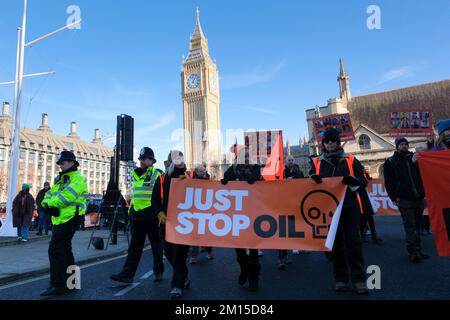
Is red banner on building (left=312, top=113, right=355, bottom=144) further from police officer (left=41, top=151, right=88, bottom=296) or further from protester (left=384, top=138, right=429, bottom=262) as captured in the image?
police officer (left=41, top=151, right=88, bottom=296)

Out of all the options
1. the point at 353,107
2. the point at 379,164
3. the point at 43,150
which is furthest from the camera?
the point at 43,150

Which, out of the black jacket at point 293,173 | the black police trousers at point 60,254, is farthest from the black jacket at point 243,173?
the black jacket at point 293,173

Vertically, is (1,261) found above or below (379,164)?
below

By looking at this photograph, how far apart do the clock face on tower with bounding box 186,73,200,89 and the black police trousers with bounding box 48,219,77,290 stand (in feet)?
326

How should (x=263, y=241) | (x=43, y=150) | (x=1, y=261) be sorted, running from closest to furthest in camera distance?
(x=263, y=241) < (x=1, y=261) < (x=43, y=150)

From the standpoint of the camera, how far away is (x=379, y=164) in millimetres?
43719

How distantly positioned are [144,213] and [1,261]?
457 cm

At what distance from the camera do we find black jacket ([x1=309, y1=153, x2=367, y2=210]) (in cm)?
439

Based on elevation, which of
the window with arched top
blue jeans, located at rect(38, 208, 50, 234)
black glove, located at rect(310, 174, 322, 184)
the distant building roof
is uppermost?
the distant building roof

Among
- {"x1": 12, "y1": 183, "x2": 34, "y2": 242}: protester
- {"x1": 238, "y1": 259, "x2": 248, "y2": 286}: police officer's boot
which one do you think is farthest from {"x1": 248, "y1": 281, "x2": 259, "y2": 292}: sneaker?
{"x1": 12, "y1": 183, "x2": 34, "y2": 242}: protester

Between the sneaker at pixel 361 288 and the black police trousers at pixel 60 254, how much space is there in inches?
148

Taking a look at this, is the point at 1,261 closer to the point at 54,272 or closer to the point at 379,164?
the point at 54,272
